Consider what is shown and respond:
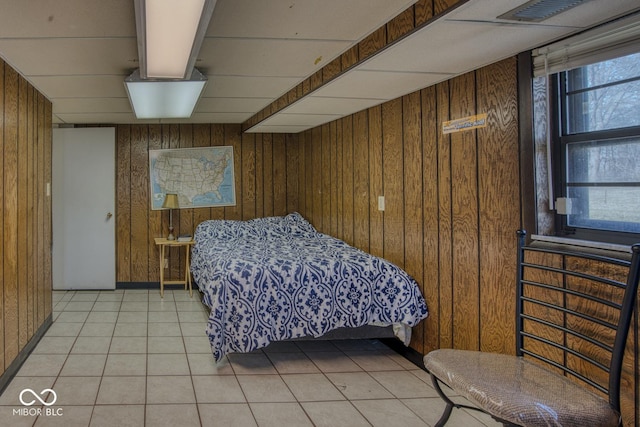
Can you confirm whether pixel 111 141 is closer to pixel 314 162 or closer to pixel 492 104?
pixel 314 162

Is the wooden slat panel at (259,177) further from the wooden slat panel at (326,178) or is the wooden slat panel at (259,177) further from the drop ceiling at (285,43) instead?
the drop ceiling at (285,43)

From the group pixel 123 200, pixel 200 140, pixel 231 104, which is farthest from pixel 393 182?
pixel 123 200

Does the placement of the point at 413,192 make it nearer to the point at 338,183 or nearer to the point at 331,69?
the point at 331,69

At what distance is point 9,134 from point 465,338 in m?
3.14

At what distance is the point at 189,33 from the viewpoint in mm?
2166

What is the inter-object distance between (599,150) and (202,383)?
2.58m

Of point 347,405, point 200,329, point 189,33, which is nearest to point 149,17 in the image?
point 189,33

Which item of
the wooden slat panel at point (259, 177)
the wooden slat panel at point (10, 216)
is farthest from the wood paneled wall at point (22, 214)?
the wooden slat panel at point (259, 177)

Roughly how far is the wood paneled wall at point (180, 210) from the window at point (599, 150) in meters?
4.39

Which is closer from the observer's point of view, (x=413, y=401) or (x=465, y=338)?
(x=413, y=401)

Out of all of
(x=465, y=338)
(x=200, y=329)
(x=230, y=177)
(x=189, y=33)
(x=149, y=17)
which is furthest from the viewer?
(x=230, y=177)

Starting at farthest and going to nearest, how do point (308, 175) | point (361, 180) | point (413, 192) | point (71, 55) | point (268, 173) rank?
1. point (268, 173)
2. point (308, 175)
3. point (361, 180)
4. point (413, 192)
5. point (71, 55)

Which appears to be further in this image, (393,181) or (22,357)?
(393,181)

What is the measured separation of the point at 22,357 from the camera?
333cm
